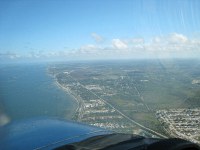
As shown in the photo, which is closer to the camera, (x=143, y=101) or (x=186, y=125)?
(x=186, y=125)

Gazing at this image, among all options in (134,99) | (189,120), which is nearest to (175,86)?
(134,99)

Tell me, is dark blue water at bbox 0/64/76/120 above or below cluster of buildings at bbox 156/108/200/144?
below

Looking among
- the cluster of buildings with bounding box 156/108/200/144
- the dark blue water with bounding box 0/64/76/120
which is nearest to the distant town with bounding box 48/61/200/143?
the cluster of buildings with bounding box 156/108/200/144

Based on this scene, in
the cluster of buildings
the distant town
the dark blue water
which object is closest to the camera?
the cluster of buildings

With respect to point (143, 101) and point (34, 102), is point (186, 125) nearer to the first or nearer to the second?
point (143, 101)

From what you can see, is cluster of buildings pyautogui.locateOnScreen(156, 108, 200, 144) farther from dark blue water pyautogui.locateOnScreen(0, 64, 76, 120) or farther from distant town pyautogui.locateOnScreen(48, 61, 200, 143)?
dark blue water pyautogui.locateOnScreen(0, 64, 76, 120)

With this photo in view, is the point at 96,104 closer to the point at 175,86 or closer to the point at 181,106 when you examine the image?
the point at 181,106

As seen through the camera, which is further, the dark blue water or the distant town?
the dark blue water

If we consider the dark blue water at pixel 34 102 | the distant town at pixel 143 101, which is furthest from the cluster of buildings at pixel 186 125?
the dark blue water at pixel 34 102

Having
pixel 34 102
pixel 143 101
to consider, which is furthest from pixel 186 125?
pixel 34 102

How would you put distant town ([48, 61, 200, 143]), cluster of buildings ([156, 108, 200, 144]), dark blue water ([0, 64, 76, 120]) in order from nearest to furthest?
cluster of buildings ([156, 108, 200, 144])
distant town ([48, 61, 200, 143])
dark blue water ([0, 64, 76, 120])

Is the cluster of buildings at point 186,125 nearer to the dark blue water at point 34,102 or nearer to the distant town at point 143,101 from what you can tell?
the distant town at point 143,101
